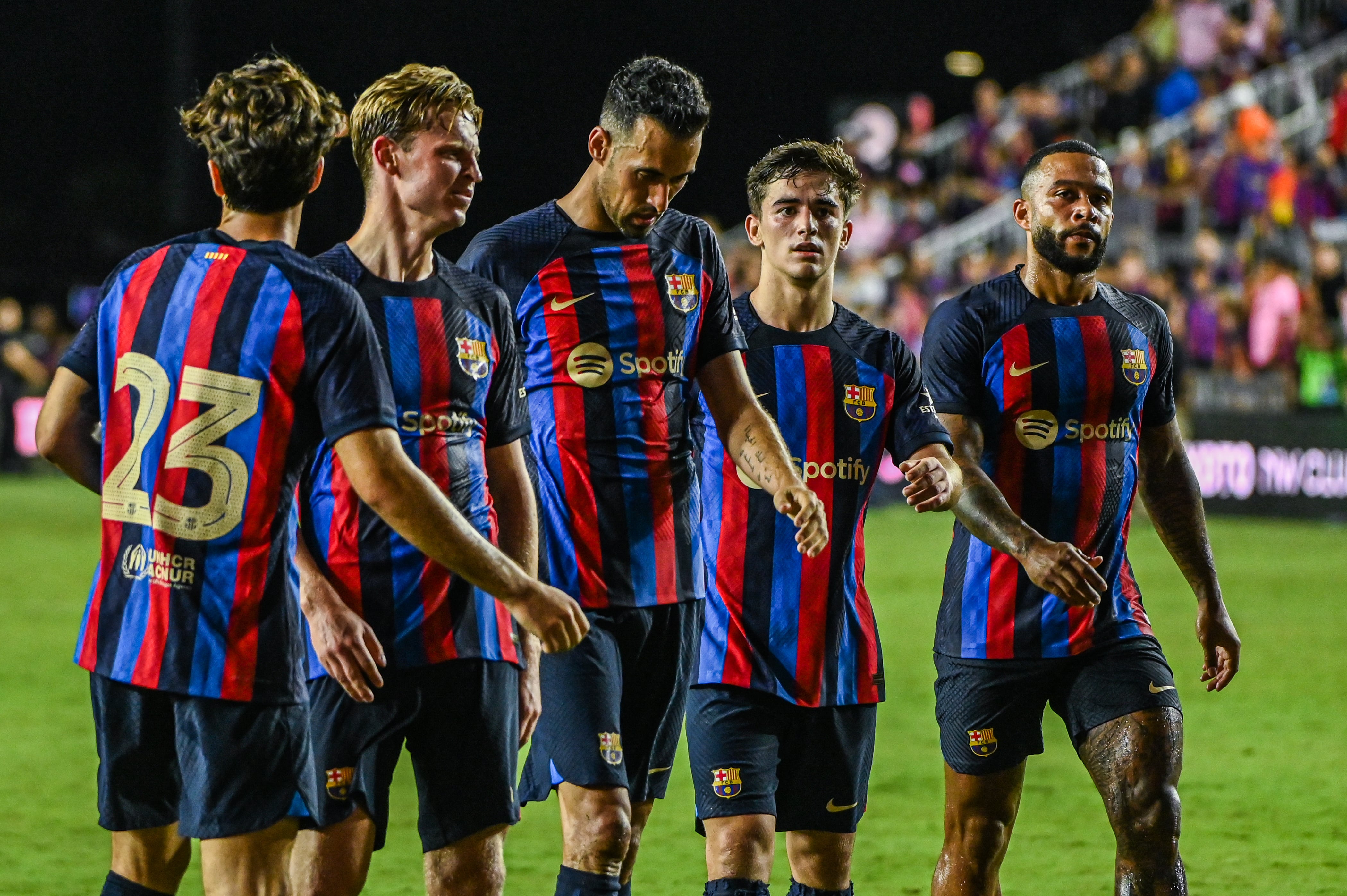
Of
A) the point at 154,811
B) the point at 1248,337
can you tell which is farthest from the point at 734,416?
the point at 1248,337

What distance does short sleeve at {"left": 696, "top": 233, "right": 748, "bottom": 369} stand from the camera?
15.5 ft

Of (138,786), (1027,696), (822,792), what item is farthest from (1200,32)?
(138,786)

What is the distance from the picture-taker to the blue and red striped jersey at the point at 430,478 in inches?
155

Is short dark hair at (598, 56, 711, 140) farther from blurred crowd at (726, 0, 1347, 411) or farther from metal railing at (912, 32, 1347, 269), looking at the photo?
metal railing at (912, 32, 1347, 269)

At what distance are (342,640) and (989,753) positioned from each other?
196 cm

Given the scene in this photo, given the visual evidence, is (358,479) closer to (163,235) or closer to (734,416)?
(734,416)

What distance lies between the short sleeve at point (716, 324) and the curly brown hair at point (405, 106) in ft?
3.04

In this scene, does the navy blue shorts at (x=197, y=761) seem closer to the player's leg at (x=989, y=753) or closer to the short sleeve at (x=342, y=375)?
the short sleeve at (x=342, y=375)

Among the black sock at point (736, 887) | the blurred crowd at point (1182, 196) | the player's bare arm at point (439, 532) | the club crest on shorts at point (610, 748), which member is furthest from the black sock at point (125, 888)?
the blurred crowd at point (1182, 196)

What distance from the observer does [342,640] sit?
3.78 m

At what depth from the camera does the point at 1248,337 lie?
59.4ft

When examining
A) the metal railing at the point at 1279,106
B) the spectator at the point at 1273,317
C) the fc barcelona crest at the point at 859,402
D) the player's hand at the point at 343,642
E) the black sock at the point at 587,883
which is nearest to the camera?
the player's hand at the point at 343,642

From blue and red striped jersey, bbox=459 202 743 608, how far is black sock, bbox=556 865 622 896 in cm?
67

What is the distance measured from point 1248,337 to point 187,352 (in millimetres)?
16293
